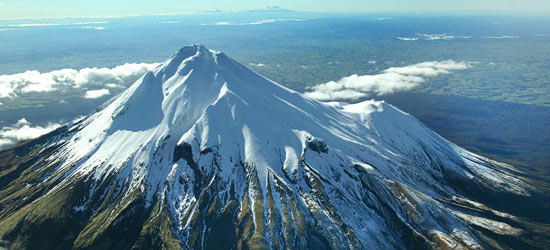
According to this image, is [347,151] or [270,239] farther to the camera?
[347,151]

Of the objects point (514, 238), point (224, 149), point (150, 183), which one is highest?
point (224, 149)

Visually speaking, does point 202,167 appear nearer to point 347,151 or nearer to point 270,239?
point 270,239

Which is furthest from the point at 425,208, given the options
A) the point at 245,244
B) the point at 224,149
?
the point at 224,149

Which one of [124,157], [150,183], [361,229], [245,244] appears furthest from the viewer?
[124,157]

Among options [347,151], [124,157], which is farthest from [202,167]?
[347,151]

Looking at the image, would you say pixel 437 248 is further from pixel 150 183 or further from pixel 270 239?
pixel 150 183

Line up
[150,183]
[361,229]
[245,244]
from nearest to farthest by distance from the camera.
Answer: [245,244], [361,229], [150,183]

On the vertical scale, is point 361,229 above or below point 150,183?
below

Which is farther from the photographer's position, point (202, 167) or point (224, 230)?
point (202, 167)

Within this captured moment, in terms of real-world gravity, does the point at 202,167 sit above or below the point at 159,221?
above
